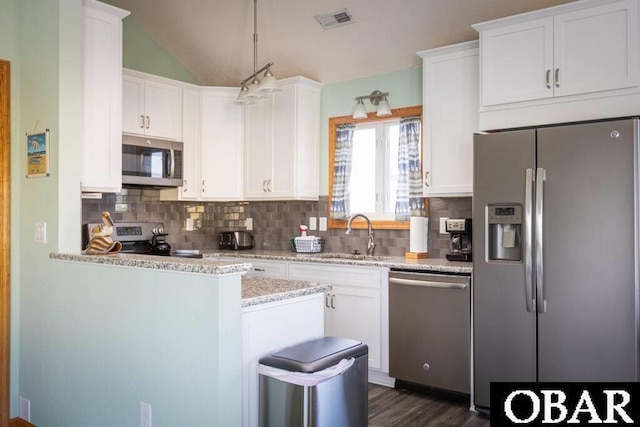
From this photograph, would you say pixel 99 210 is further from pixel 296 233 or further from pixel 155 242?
pixel 296 233

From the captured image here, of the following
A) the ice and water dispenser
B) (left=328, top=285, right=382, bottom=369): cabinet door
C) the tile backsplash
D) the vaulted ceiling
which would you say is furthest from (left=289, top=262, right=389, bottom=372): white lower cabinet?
the vaulted ceiling

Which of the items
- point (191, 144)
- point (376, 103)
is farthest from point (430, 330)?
point (191, 144)

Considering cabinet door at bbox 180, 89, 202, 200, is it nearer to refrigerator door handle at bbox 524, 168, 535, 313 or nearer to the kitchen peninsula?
the kitchen peninsula

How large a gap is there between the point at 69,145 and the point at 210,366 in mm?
1596

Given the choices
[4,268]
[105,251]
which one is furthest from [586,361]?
[4,268]

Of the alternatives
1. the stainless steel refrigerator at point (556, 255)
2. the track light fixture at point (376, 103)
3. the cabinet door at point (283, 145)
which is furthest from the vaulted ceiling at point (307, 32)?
the stainless steel refrigerator at point (556, 255)

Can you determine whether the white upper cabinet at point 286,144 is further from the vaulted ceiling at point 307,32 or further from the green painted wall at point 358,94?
the vaulted ceiling at point 307,32

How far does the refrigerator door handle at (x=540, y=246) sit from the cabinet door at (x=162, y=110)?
3.04 m

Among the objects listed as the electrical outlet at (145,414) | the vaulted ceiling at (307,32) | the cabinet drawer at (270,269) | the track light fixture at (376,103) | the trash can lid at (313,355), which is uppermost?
the vaulted ceiling at (307,32)

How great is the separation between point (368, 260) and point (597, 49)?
200 centimetres

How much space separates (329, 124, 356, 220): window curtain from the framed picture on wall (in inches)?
93.1

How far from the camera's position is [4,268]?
2984 mm

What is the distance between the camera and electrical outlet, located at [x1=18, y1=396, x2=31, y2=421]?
116 inches

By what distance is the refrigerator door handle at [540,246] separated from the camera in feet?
9.27
